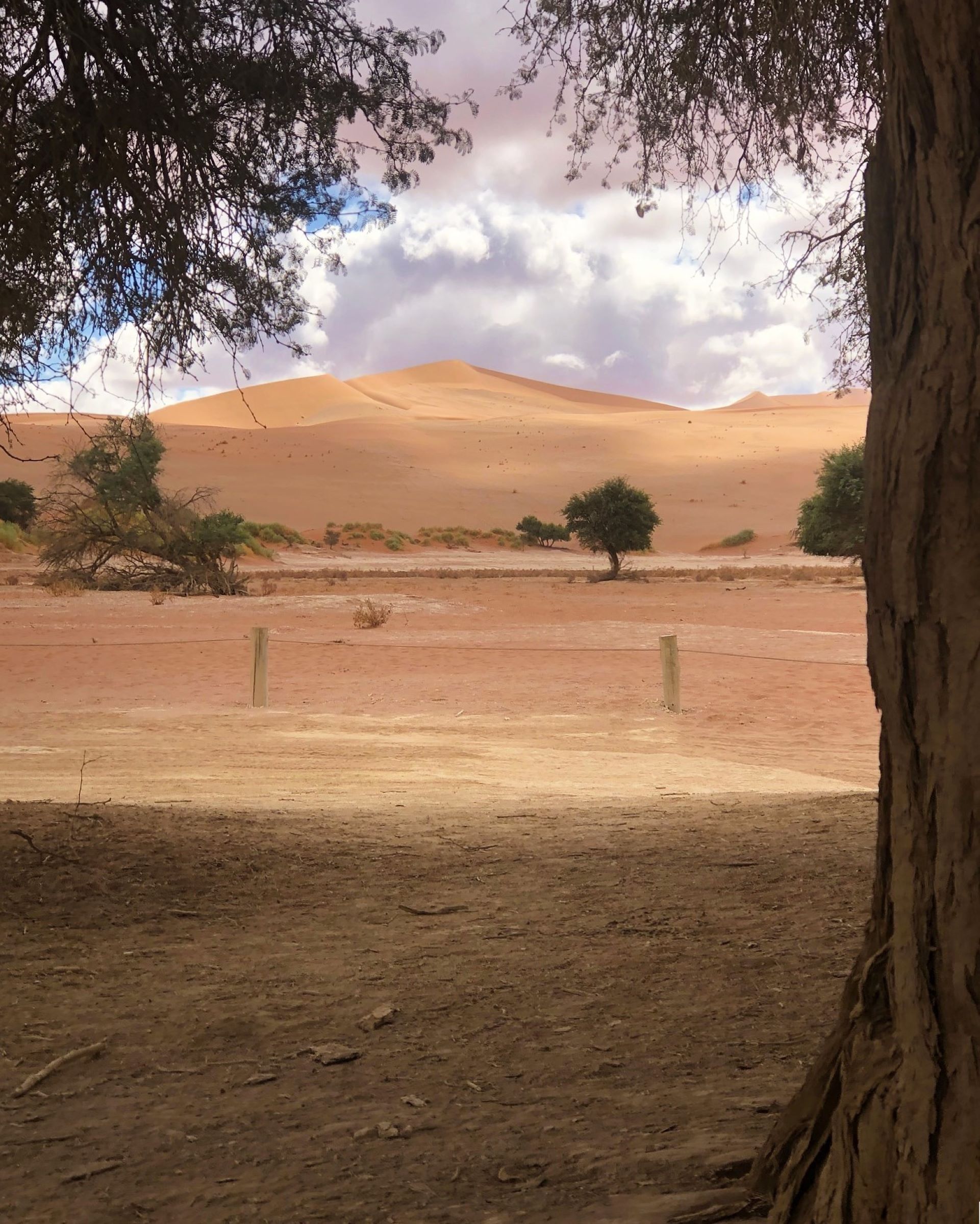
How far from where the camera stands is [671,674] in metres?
14.9

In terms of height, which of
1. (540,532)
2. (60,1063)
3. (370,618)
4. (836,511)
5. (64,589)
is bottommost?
(60,1063)

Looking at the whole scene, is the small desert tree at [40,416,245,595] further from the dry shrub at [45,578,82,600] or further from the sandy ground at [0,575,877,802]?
the sandy ground at [0,575,877,802]

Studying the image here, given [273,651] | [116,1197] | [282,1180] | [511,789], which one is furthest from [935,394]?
[273,651]

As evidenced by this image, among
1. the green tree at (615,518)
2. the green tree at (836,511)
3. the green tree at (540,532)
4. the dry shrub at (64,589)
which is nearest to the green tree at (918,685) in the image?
the dry shrub at (64,589)

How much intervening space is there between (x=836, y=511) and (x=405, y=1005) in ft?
122

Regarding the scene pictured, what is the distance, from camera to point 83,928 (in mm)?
4941

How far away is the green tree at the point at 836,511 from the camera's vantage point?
38.2 meters

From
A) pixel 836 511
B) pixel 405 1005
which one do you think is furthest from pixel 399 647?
pixel 836 511

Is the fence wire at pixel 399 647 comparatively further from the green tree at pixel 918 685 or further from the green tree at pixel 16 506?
the green tree at pixel 16 506

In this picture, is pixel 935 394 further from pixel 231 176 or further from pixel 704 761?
pixel 704 761

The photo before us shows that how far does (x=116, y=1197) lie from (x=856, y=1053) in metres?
1.81

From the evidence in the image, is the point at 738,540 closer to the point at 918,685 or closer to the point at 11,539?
the point at 11,539

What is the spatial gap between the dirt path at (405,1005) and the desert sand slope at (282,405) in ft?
458

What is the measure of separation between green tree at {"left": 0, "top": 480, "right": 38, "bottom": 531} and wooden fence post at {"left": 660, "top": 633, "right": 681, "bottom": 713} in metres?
33.1
